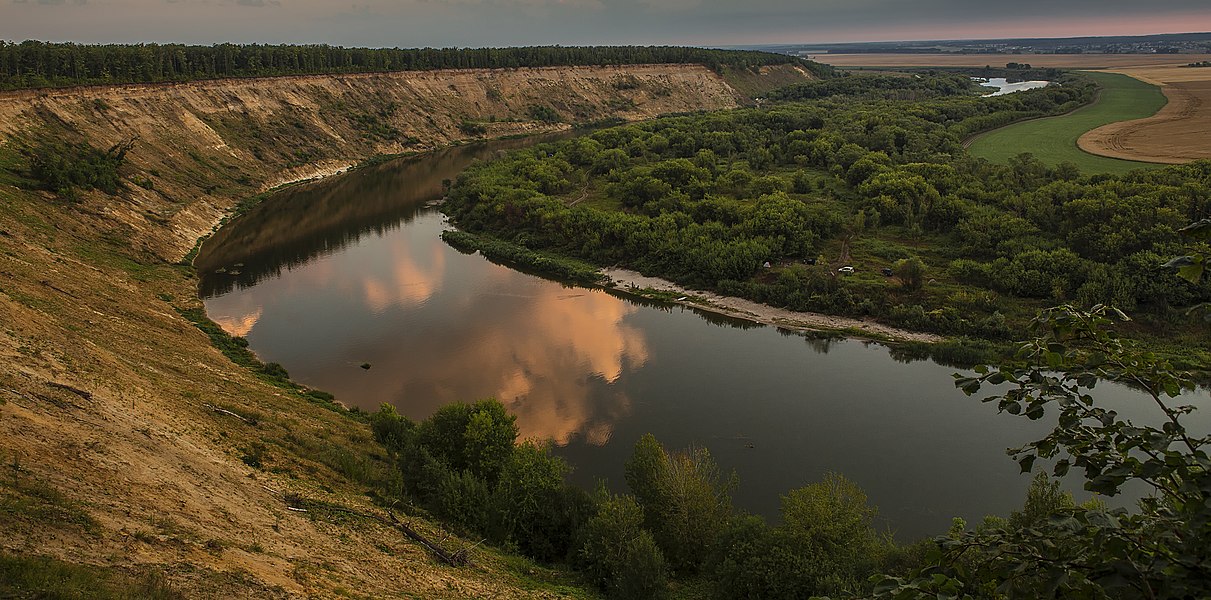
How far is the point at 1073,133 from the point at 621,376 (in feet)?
214

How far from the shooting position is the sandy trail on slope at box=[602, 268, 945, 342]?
33.8 metres

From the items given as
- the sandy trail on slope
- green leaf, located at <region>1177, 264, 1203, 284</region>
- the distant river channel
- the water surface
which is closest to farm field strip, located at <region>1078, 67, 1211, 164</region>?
the sandy trail on slope

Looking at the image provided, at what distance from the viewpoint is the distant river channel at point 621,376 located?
22.8 meters

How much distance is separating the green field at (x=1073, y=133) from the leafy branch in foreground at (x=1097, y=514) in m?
60.6

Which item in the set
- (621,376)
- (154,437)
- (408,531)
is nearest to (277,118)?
(621,376)

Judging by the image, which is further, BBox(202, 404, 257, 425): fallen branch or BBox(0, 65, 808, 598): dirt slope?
BBox(202, 404, 257, 425): fallen branch

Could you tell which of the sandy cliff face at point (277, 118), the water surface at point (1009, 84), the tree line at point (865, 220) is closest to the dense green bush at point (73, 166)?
the sandy cliff face at point (277, 118)

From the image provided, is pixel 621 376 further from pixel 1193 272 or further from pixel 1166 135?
pixel 1166 135

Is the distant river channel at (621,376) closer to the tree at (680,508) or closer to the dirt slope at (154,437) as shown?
the tree at (680,508)

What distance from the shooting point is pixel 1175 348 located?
98.2 ft

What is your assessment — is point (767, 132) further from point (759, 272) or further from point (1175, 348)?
point (1175, 348)

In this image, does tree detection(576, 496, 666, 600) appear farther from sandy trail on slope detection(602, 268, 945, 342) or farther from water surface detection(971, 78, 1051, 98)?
water surface detection(971, 78, 1051, 98)

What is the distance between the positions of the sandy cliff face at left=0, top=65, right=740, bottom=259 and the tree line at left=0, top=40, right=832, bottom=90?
1.47m

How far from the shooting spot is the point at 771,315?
36500 millimetres
